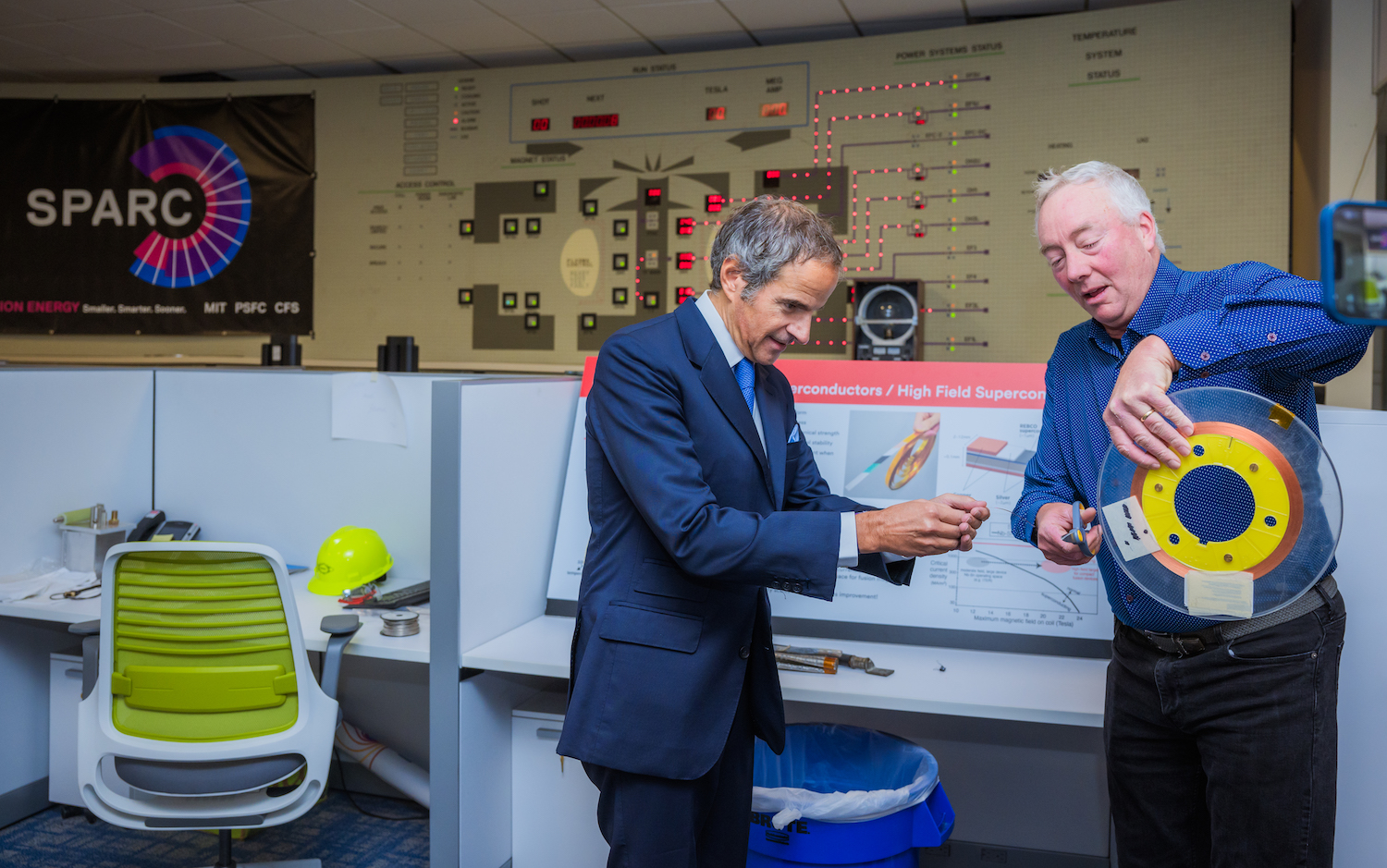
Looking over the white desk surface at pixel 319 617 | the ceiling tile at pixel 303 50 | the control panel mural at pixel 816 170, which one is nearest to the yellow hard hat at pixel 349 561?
the white desk surface at pixel 319 617

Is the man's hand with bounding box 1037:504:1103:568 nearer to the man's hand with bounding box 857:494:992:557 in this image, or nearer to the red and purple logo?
the man's hand with bounding box 857:494:992:557

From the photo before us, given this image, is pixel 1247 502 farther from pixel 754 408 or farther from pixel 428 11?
pixel 428 11

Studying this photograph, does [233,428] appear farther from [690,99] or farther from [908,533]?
[690,99]

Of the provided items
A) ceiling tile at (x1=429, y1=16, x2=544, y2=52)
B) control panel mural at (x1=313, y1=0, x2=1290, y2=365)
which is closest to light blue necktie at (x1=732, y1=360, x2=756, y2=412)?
control panel mural at (x1=313, y1=0, x2=1290, y2=365)

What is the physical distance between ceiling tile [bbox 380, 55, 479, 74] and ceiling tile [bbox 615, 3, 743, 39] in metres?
Answer: 1.02

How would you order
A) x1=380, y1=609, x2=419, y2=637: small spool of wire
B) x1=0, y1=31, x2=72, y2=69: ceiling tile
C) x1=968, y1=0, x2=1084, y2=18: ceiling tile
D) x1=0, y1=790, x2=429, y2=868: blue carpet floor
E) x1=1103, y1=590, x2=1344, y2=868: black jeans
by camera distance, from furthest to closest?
x1=0, y1=31, x2=72, y2=69: ceiling tile < x1=968, y1=0, x2=1084, y2=18: ceiling tile < x1=0, y1=790, x2=429, y2=868: blue carpet floor < x1=380, y1=609, x2=419, y2=637: small spool of wire < x1=1103, y1=590, x2=1344, y2=868: black jeans

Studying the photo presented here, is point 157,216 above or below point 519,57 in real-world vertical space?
below

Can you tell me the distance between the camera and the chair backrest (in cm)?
174

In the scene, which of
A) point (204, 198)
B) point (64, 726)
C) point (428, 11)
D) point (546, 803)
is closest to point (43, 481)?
point (64, 726)

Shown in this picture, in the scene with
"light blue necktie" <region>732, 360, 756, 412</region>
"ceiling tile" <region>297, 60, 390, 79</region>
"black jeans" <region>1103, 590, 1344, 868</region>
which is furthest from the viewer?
"ceiling tile" <region>297, 60, 390, 79</region>

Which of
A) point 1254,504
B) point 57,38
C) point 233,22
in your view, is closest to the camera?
point 1254,504

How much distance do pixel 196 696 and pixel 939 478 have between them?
1.57 meters

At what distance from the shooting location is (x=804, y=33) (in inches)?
163

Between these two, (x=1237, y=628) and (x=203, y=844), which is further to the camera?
(x=203, y=844)
